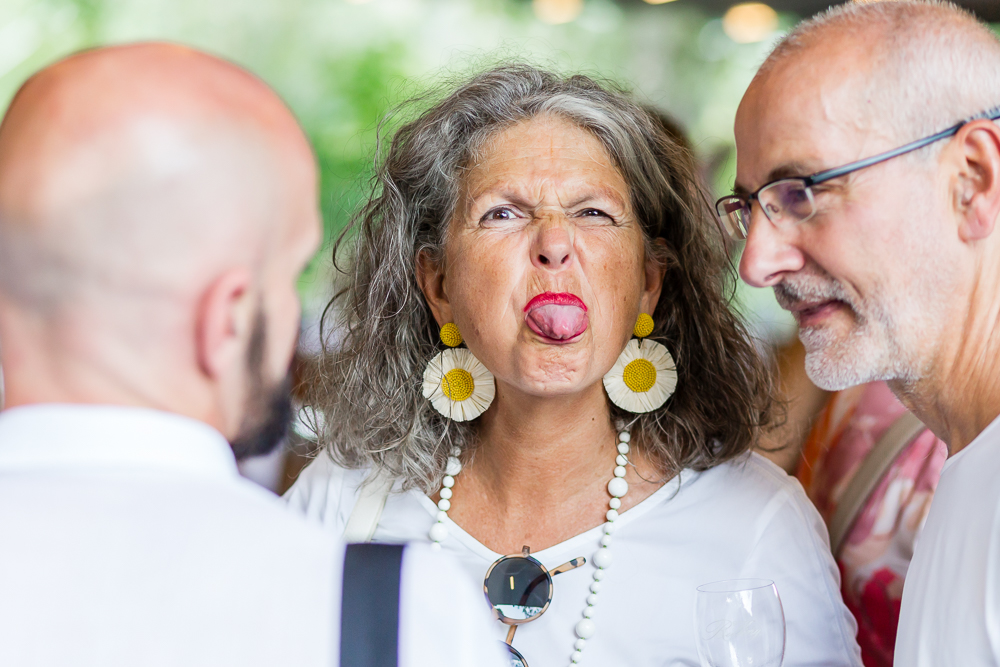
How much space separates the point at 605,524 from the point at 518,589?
0.88 feet

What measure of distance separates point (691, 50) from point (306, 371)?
7.02 meters

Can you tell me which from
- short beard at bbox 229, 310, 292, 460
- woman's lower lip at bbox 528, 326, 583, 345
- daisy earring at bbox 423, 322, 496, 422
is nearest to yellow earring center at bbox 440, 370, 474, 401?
daisy earring at bbox 423, 322, 496, 422

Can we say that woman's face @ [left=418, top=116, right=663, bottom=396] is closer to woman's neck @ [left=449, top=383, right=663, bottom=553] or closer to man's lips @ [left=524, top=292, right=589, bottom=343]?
man's lips @ [left=524, top=292, right=589, bottom=343]

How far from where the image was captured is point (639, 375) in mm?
2188

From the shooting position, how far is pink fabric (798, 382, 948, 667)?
80.7 inches

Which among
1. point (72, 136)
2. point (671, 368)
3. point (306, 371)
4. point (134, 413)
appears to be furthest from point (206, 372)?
point (306, 371)

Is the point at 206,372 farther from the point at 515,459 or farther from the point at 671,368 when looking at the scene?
the point at 671,368

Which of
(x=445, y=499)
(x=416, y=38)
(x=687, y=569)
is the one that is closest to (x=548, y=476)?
(x=445, y=499)

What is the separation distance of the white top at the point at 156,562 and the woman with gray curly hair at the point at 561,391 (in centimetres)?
113

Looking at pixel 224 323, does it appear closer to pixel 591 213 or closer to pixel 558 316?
pixel 558 316

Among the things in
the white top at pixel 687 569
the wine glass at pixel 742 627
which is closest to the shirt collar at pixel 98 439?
the wine glass at pixel 742 627

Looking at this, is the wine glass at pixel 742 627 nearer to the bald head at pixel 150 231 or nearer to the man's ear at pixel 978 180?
the man's ear at pixel 978 180

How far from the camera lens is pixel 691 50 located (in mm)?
8586

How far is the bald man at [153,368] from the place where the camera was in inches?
30.0
